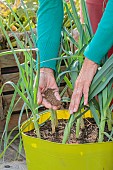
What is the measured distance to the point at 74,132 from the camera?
1515mm

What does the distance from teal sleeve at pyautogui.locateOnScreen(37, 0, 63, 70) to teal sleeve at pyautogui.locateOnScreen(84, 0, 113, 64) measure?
0.66ft

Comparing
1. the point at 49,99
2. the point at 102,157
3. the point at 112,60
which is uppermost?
the point at 112,60

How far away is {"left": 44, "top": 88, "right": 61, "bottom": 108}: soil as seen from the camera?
4.75 ft

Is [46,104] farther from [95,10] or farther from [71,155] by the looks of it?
[95,10]

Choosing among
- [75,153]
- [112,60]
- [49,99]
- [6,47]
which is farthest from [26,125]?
[6,47]

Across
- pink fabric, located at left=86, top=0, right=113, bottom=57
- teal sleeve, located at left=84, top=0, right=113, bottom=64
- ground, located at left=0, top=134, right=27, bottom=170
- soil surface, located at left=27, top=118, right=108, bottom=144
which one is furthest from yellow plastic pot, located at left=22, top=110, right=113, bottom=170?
ground, located at left=0, top=134, right=27, bottom=170

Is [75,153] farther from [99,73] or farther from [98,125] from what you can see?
[99,73]

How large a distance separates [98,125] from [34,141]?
21 centimetres

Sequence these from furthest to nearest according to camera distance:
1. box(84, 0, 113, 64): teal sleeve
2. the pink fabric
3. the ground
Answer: the ground, the pink fabric, box(84, 0, 113, 64): teal sleeve

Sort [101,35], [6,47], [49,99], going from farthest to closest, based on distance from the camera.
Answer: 1. [6,47]
2. [49,99]
3. [101,35]

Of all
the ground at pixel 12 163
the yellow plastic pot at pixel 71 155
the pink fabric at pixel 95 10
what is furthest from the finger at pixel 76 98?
the ground at pixel 12 163

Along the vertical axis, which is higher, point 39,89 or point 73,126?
point 39,89

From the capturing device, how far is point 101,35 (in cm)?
133

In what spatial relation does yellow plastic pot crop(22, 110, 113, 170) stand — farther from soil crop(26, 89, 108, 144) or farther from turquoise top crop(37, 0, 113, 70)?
turquoise top crop(37, 0, 113, 70)
